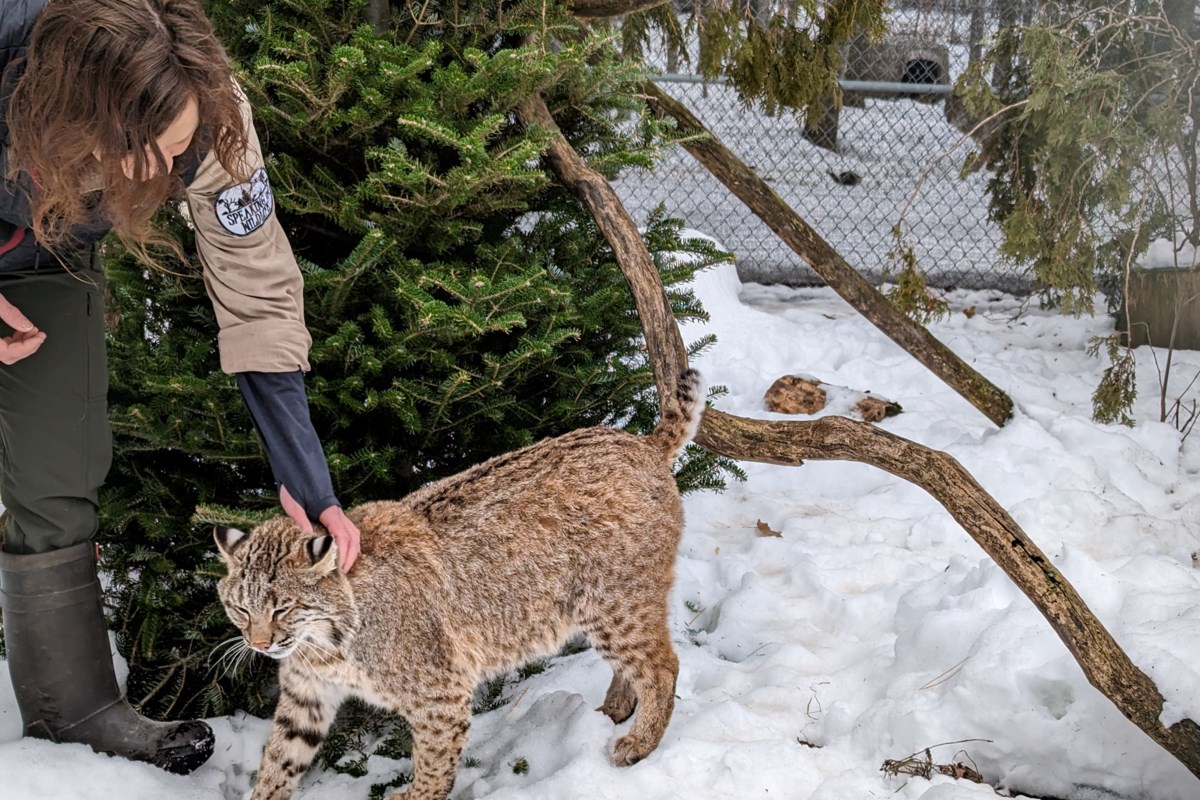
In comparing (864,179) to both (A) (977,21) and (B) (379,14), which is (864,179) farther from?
(B) (379,14)

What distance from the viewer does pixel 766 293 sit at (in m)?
8.39

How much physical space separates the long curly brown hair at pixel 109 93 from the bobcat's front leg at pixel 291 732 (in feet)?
5.01

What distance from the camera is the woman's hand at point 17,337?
2.88m

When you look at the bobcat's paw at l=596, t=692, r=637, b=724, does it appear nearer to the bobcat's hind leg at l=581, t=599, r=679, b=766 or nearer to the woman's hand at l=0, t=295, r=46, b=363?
the bobcat's hind leg at l=581, t=599, r=679, b=766

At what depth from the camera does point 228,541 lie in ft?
10.0

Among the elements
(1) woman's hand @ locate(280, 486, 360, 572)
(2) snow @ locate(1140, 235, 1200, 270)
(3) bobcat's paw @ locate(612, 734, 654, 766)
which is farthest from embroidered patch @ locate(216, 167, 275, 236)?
(2) snow @ locate(1140, 235, 1200, 270)

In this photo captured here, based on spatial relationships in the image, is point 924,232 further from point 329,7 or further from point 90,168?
point 90,168

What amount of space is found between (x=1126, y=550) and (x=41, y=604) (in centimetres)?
419

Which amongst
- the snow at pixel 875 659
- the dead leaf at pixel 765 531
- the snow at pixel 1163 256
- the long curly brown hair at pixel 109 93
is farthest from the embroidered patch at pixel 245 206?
the snow at pixel 1163 256

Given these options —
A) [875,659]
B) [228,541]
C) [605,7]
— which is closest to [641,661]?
[875,659]

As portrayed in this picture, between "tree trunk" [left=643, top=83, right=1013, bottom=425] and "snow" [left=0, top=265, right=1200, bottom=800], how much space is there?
23 centimetres

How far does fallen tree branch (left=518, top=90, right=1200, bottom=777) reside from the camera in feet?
10.4

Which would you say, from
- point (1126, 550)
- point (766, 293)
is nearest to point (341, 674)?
point (1126, 550)

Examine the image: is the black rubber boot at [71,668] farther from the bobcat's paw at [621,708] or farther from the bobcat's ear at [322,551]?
the bobcat's paw at [621,708]
